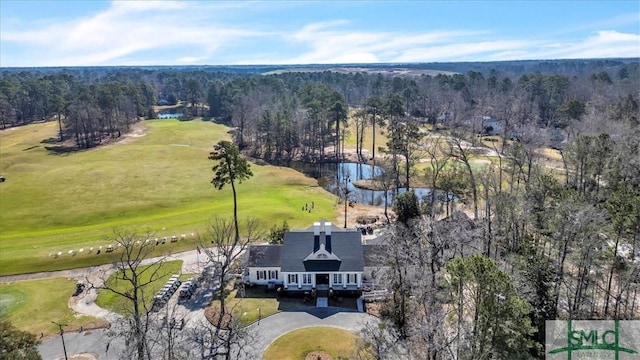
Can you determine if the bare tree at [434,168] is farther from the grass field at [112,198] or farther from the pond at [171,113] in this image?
the pond at [171,113]

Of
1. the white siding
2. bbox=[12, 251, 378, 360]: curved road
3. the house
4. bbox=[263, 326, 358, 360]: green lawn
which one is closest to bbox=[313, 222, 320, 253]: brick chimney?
the house

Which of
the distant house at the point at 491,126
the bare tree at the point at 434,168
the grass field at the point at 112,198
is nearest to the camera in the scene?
the grass field at the point at 112,198

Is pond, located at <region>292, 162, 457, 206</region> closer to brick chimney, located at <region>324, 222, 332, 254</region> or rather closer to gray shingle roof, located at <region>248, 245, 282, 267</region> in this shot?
Answer: brick chimney, located at <region>324, 222, 332, 254</region>

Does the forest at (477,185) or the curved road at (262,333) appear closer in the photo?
the forest at (477,185)

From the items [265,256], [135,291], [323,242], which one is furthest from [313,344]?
[135,291]

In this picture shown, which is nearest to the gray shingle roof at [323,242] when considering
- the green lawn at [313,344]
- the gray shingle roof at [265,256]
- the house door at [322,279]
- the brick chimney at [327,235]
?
the brick chimney at [327,235]

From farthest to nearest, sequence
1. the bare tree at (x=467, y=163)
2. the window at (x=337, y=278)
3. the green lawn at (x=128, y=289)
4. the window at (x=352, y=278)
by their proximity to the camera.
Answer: the bare tree at (x=467, y=163) < the window at (x=337, y=278) < the window at (x=352, y=278) < the green lawn at (x=128, y=289)

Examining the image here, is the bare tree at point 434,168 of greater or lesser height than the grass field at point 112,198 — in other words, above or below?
above
